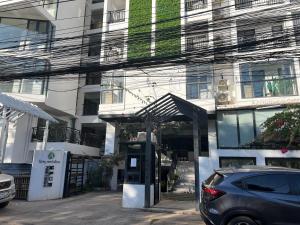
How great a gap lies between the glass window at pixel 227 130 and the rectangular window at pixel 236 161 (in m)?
1.15

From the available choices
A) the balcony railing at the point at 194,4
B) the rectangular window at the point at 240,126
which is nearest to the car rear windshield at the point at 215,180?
the rectangular window at the point at 240,126

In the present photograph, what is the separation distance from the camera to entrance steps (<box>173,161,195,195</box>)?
1330 cm

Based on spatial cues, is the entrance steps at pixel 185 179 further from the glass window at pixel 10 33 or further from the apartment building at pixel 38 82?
the glass window at pixel 10 33

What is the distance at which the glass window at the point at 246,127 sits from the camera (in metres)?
13.8

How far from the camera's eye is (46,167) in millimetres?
11578

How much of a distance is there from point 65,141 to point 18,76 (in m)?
7.25

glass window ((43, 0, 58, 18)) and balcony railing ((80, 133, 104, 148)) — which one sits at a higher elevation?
glass window ((43, 0, 58, 18))

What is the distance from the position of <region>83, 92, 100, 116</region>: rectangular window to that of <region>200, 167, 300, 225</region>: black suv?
56.5 ft

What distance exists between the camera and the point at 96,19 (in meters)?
24.0

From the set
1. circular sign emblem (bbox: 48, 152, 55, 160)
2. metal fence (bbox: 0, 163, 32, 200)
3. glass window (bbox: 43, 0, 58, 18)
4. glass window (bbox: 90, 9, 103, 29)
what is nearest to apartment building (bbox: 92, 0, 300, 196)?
glass window (bbox: 43, 0, 58, 18)

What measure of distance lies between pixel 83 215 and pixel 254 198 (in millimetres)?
5361

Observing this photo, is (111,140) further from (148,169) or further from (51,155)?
(148,169)

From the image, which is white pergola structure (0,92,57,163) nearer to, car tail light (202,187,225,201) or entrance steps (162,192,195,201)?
entrance steps (162,192,195,201)

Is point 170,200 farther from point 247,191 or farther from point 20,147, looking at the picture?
point 20,147
